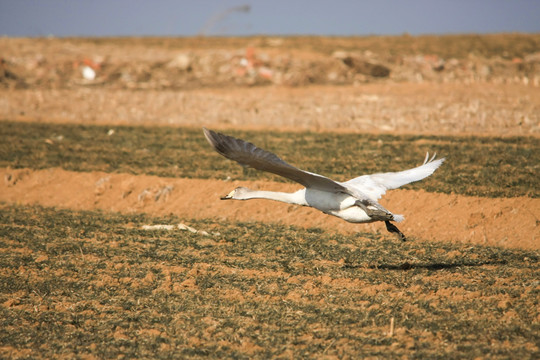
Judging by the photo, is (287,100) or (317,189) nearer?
Result: (317,189)

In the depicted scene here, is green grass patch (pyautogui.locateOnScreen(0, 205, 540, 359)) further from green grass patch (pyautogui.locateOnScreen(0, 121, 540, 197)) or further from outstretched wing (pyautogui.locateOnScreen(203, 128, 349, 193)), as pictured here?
green grass patch (pyautogui.locateOnScreen(0, 121, 540, 197))

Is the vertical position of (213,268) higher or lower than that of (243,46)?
lower

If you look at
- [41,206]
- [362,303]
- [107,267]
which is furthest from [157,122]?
[362,303]

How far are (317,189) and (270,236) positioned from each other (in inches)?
124

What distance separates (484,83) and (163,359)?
23860mm

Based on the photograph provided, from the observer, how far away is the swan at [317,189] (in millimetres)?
7535

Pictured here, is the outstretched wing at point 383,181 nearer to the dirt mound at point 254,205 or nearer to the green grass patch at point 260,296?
the green grass patch at point 260,296

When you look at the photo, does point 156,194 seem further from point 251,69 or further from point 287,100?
point 251,69

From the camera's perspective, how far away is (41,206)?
14.3 m

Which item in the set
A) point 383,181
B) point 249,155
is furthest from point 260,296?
point 383,181

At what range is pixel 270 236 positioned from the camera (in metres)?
11.5

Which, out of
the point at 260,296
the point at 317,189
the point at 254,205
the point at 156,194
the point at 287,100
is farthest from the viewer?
the point at 287,100

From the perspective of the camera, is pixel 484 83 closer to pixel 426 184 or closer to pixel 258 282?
pixel 426 184

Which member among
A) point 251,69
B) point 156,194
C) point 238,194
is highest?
point 251,69
